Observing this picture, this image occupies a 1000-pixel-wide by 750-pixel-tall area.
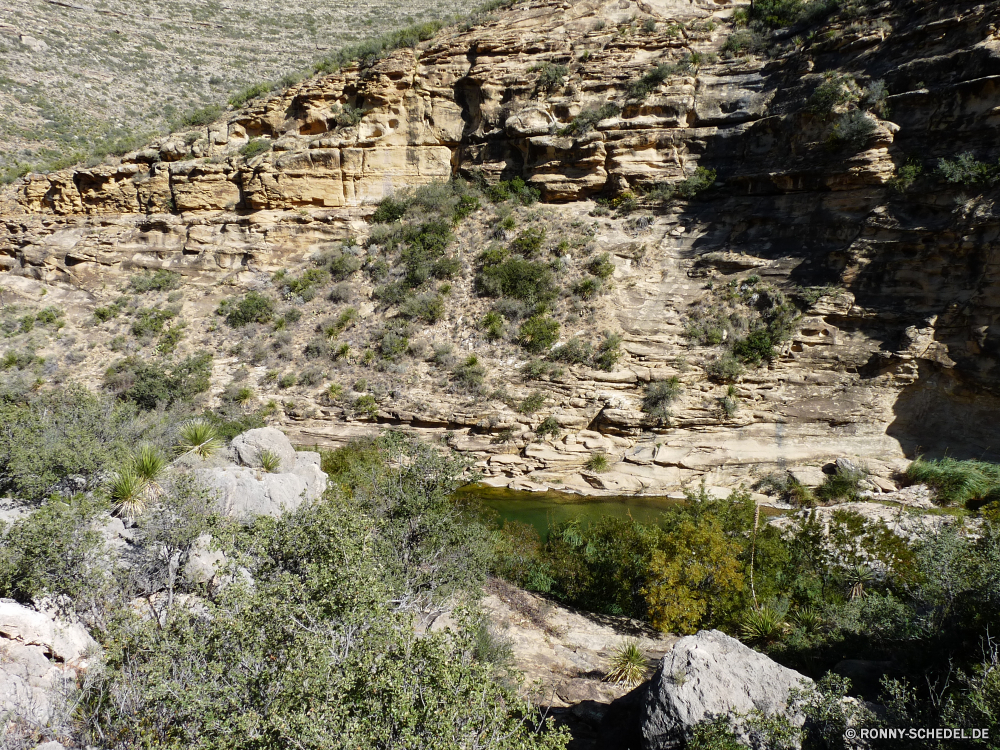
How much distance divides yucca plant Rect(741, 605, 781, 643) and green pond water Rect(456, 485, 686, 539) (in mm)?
6065

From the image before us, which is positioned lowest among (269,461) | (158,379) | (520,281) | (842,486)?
(842,486)

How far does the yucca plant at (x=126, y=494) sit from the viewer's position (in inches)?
295

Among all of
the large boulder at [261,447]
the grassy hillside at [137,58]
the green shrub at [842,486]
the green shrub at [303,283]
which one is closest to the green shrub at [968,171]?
the green shrub at [842,486]

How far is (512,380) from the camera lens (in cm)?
1830

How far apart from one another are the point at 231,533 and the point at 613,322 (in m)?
15.7

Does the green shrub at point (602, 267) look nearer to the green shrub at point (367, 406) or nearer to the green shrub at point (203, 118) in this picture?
the green shrub at point (367, 406)

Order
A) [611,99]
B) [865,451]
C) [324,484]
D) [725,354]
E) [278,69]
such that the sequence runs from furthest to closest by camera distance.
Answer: [278,69]
[611,99]
[725,354]
[865,451]
[324,484]

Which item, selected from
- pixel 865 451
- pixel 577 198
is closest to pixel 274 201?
pixel 577 198

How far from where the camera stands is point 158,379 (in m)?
17.6

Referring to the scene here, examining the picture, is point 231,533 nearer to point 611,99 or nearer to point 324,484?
point 324,484

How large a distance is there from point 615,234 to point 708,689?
Result: 63.2 feet

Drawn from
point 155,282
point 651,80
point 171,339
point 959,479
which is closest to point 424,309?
point 171,339

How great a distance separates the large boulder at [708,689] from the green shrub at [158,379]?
17.4 metres

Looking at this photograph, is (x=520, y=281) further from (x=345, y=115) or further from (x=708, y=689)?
(x=708, y=689)
